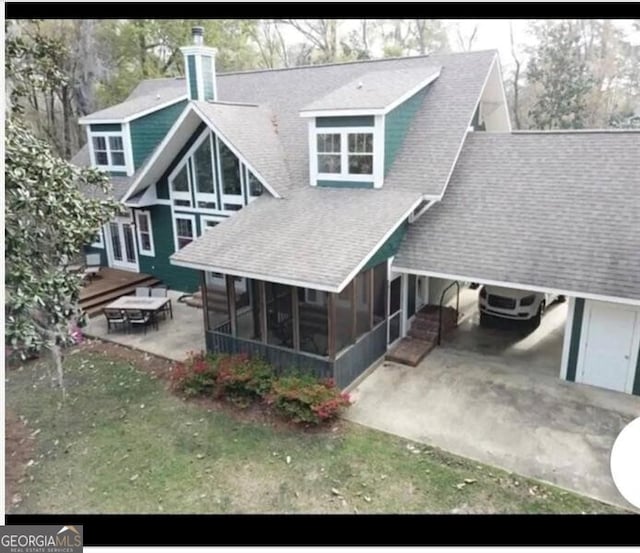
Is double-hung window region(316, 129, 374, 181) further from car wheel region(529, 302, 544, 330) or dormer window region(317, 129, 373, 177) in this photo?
car wheel region(529, 302, 544, 330)

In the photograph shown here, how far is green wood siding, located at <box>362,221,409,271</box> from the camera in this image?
10316mm

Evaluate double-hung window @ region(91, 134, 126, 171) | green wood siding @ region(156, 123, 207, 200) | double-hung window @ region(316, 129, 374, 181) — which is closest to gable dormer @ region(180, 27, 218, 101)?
green wood siding @ region(156, 123, 207, 200)

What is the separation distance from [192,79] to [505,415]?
39.9 ft

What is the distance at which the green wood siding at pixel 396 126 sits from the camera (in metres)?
Result: 12.2

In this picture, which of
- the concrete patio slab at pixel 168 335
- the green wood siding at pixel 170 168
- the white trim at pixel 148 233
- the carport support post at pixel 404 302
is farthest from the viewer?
the white trim at pixel 148 233

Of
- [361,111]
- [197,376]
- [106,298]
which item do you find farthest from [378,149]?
[106,298]

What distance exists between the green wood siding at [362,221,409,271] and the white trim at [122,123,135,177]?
9.59m

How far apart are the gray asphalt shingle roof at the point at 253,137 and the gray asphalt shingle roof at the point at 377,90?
5.59 feet

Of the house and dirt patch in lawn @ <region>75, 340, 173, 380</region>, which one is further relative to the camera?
dirt patch in lawn @ <region>75, 340, 173, 380</region>

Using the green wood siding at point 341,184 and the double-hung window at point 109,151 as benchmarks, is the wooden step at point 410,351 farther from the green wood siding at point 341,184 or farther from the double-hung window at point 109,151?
the double-hung window at point 109,151

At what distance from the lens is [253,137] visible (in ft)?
45.5

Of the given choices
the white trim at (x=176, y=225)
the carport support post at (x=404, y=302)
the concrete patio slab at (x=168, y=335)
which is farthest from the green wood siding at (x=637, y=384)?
the white trim at (x=176, y=225)

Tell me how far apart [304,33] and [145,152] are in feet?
68.2

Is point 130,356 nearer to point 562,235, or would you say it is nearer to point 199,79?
point 199,79
